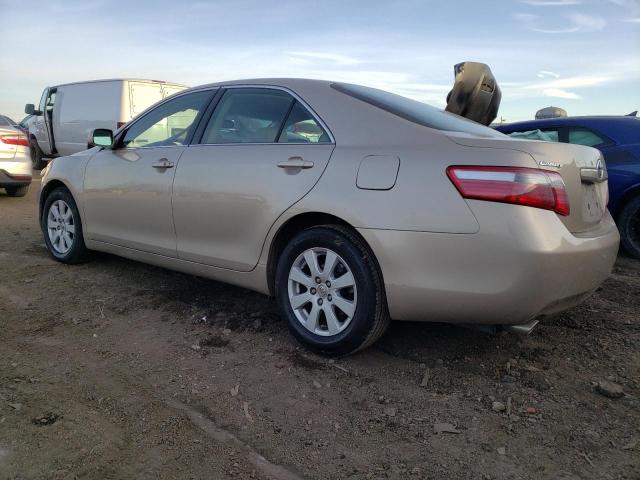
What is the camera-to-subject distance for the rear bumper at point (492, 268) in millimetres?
2527

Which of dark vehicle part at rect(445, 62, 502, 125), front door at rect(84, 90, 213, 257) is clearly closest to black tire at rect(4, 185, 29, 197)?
front door at rect(84, 90, 213, 257)

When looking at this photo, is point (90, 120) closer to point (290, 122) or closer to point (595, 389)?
point (290, 122)

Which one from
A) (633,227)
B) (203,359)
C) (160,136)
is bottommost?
(203,359)

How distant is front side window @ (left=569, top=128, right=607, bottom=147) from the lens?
592cm

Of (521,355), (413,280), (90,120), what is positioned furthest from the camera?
(90,120)

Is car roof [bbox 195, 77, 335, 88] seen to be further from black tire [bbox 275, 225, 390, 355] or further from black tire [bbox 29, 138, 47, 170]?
black tire [bbox 29, 138, 47, 170]

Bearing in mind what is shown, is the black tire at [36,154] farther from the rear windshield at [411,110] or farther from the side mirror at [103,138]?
the rear windshield at [411,110]

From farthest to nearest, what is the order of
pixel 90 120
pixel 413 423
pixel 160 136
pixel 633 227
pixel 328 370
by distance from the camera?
pixel 90 120 < pixel 633 227 < pixel 160 136 < pixel 328 370 < pixel 413 423

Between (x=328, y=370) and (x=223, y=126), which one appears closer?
(x=328, y=370)

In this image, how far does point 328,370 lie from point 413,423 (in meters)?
0.64

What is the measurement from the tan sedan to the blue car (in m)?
2.76

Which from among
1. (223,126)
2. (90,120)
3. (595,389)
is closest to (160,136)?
(223,126)

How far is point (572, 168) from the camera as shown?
2797mm

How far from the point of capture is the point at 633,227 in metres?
5.64
